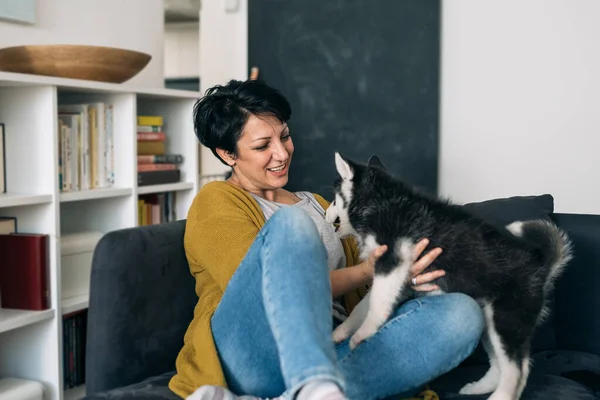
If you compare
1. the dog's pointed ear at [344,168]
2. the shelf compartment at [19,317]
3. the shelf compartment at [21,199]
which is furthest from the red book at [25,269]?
the dog's pointed ear at [344,168]

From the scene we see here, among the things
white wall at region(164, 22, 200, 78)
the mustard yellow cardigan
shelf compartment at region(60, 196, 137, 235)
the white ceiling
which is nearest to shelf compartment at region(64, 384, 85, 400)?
shelf compartment at region(60, 196, 137, 235)

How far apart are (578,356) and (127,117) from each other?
2.01 m

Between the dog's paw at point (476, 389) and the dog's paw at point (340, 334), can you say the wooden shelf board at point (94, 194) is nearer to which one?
the dog's paw at point (340, 334)

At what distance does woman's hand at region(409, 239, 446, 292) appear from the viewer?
174 centimetres

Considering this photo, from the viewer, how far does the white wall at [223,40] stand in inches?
166

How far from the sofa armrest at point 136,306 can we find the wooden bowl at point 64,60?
1.06m

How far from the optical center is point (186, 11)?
5.17 m

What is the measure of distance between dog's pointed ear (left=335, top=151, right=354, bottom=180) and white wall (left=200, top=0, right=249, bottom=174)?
7.83 feet

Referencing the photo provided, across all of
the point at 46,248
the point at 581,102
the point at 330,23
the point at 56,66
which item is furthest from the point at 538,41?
the point at 46,248

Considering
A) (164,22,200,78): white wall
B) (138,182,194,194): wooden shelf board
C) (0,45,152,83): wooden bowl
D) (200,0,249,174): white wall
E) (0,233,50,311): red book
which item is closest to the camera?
(0,233,50,311): red book

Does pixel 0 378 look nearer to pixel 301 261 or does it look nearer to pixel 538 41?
pixel 301 261

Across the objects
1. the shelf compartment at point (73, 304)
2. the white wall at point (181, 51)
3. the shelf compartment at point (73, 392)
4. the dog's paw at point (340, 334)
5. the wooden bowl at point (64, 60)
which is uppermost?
the white wall at point (181, 51)

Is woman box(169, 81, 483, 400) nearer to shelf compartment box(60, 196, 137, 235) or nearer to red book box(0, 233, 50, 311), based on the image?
red book box(0, 233, 50, 311)

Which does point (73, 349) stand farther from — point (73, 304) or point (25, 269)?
point (25, 269)
